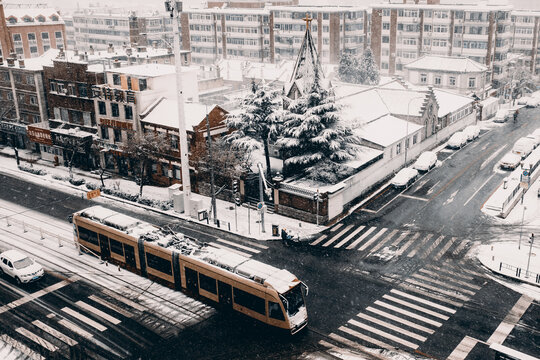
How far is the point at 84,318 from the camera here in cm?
3347

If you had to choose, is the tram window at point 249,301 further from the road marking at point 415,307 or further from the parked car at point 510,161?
the parked car at point 510,161

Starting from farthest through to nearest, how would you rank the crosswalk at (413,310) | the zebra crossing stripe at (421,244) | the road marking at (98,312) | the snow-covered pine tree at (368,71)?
the snow-covered pine tree at (368,71), the zebra crossing stripe at (421,244), the road marking at (98,312), the crosswalk at (413,310)

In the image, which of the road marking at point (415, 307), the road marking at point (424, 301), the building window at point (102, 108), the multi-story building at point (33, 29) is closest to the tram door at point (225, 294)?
the road marking at point (415, 307)

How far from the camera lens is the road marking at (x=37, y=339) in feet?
100

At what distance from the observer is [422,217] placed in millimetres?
48781

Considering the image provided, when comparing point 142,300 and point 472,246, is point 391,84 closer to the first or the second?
point 472,246

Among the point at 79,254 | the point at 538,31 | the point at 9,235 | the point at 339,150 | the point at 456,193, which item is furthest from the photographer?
the point at 538,31

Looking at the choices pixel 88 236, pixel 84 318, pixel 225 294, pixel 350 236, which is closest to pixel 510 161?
pixel 350 236

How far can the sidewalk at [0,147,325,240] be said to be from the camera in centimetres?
4691

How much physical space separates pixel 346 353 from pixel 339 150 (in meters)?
25.6

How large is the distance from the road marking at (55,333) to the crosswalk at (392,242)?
818 inches

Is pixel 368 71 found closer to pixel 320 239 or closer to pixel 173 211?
pixel 173 211

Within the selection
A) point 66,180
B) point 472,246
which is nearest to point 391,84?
point 472,246

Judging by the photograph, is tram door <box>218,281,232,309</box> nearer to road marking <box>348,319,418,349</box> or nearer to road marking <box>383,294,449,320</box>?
road marking <box>348,319,418,349</box>
